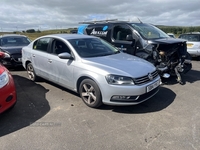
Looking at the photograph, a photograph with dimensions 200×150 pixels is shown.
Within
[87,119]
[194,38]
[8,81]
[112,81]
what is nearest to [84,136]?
[87,119]

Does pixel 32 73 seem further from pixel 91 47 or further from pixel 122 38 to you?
pixel 122 38

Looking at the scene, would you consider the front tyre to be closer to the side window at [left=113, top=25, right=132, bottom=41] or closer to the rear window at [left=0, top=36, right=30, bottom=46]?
the side window at [left=113, top=25, right=132, bottom=41]

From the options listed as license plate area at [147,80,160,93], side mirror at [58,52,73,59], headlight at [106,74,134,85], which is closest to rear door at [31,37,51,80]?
side mirror at [58,52,73,59]

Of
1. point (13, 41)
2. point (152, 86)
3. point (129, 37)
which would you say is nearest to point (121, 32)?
point (129, 37)

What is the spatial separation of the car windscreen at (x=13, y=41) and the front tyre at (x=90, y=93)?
591 centimetres

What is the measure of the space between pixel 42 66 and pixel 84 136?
2907 mm

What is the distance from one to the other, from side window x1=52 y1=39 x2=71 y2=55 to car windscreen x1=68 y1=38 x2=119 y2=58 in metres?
0.20

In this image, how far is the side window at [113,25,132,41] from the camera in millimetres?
6256

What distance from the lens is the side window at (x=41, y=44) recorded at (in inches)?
205

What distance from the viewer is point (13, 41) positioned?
8.68 meters

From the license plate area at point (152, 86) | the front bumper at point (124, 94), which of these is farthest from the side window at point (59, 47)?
the license plate area at point (152, 86)

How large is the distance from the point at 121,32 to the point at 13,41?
5391 millimetres

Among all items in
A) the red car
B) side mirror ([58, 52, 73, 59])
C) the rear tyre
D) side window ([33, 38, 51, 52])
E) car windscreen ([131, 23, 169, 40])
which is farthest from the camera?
car windscreen ([131, 23, 169, 40])

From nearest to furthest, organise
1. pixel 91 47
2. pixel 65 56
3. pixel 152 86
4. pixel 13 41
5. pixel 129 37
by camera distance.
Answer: pixel 152 86, pixel 65 56, pixel 91 47, pixel 129 37, pixel 13 41
